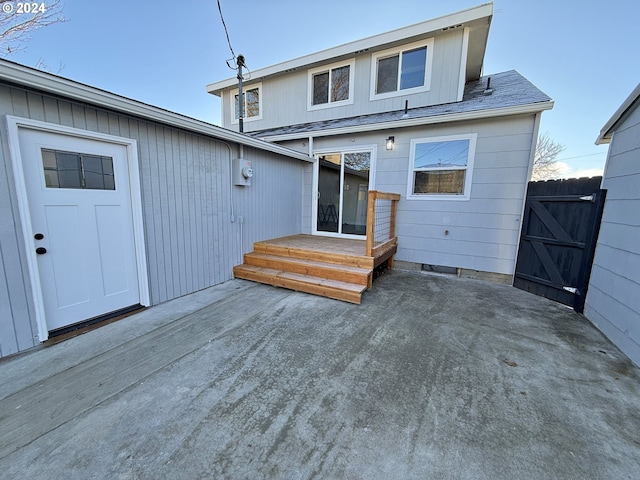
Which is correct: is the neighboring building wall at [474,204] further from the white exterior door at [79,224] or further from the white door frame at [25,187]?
the white exterior door at [79,224]

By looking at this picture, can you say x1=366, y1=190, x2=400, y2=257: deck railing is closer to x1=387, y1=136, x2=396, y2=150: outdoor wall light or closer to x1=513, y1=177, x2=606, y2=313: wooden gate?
x1=387, y1=136, x2=396, y2=150: outdoor wall light

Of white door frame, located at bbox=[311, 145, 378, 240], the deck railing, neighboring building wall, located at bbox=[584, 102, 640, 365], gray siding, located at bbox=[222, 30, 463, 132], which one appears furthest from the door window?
neighboring building wall, located at bbox=[584, 102, 640, 365]

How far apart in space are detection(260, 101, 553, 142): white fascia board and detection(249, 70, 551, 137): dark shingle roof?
0.07 m

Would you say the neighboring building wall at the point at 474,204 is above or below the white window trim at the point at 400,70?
below

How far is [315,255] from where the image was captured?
4348mm

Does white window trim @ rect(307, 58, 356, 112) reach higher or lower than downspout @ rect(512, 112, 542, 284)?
higher

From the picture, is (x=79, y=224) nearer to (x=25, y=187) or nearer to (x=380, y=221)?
(x=25, y=187)

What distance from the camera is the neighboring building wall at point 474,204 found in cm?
428

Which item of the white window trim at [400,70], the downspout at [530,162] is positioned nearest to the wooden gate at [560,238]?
the downspout at [530,162]

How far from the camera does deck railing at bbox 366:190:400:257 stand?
12.8 ft

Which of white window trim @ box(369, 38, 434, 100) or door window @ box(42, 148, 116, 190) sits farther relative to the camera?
white window trim @ box(369, 38, 434, 100)

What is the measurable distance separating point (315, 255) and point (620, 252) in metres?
3.65

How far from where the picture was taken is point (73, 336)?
2.63 metres

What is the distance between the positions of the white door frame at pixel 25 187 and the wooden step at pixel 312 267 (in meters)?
1.83
